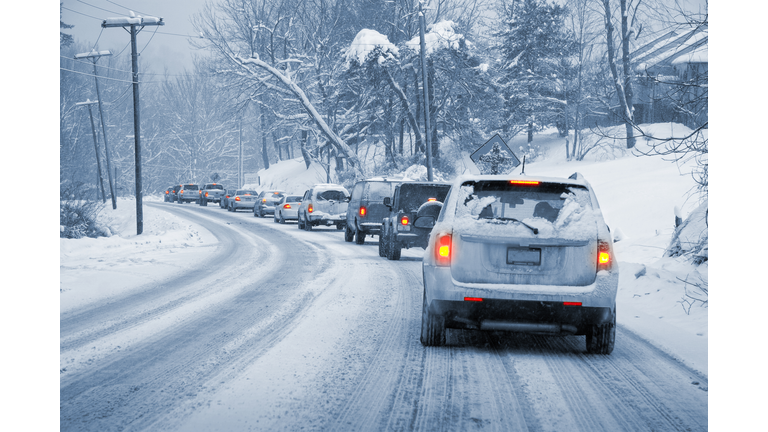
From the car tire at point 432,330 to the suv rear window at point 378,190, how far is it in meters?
12.3

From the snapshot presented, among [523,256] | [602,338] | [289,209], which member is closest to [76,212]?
[289,209]

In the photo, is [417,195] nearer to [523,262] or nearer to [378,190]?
[378,190]

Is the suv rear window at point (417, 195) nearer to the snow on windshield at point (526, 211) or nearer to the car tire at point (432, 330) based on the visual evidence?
the car tire at point (432, 330)

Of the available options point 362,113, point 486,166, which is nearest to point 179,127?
point 362,113

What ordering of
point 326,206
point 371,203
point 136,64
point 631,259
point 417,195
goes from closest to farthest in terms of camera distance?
point 631,259 < point 417,195 < point 371,203 < point 136,64 < point 326,206

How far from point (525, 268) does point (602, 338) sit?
1097mm

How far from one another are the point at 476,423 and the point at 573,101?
4624cm

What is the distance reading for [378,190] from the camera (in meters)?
18.8

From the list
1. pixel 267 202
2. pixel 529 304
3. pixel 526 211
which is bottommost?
pixel 529 304

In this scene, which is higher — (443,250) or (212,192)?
(212,192)

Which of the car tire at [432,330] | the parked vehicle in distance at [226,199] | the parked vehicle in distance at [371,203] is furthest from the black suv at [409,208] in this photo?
the parked vehicle in distance at [226,199]

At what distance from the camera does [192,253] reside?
1723 centimetres

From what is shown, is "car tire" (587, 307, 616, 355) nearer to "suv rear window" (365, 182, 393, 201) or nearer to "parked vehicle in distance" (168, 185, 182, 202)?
"suv rear window" (365, 182, 393, 201)
